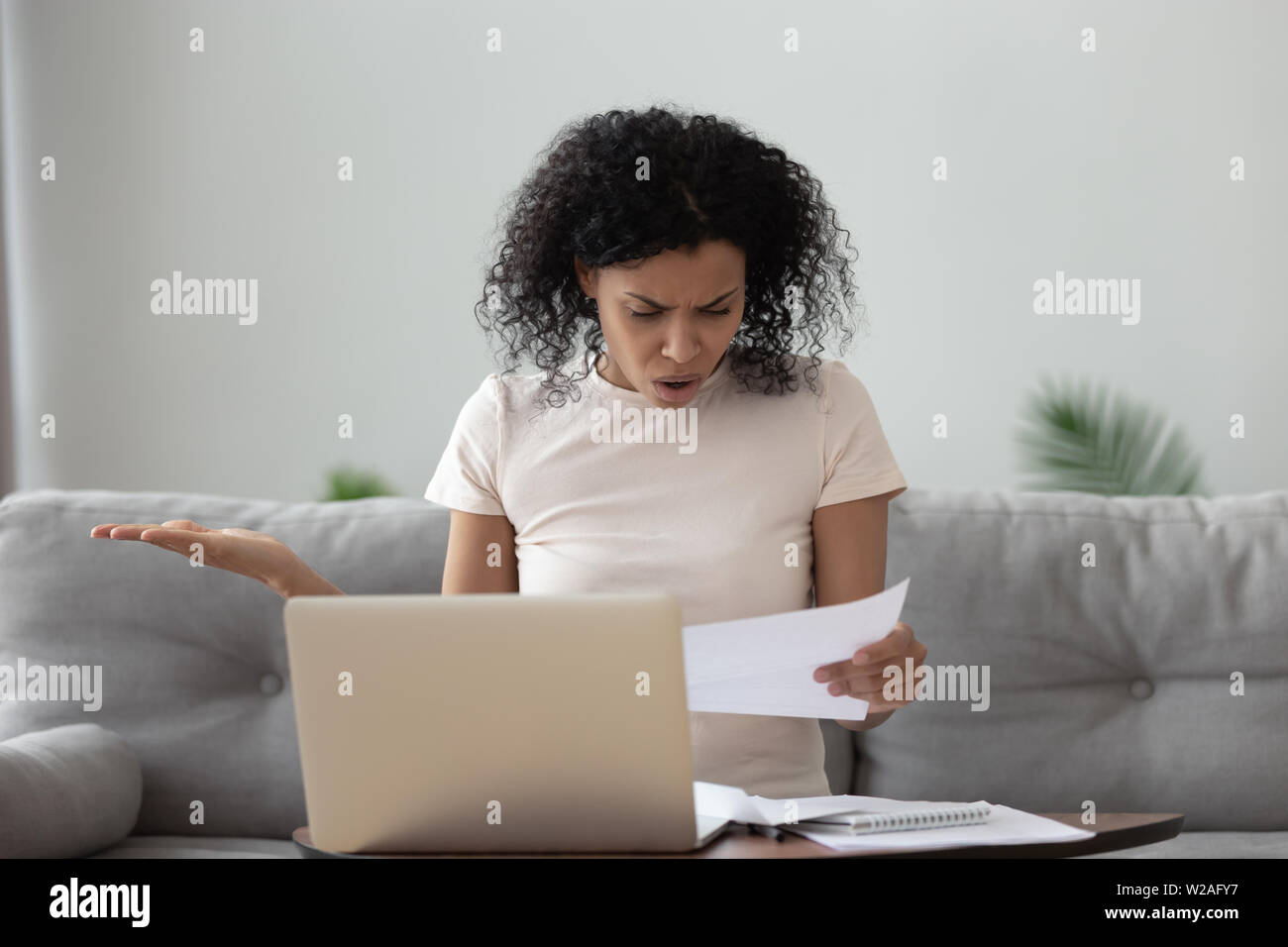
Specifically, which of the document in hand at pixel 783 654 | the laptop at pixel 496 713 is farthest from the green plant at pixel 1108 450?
the laptop at pixel 496 713

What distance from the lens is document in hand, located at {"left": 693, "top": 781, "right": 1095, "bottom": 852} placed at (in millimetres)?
824

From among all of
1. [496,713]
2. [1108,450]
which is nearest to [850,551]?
[496,713]

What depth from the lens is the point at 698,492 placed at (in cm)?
138

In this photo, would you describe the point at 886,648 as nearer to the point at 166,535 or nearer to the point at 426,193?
the point at 166,535

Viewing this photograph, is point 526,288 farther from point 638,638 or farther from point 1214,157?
point 1214,157

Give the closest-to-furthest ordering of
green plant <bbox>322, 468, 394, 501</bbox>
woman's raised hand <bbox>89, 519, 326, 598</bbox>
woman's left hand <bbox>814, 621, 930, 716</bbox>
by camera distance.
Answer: woman's left hand <bbox>814, 621, 930, 716</bbox>
woman's raised hand <bbox>89, 519, 326, 598</bbox>
green plant <bbox>322, 468, 394, 501</bbox>

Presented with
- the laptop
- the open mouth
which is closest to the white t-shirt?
the open mouth

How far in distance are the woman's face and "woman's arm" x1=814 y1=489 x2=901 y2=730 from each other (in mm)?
232

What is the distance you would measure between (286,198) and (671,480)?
5.85 ft

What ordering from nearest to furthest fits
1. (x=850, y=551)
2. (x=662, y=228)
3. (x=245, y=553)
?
(x=245, y=553) → (x=662, y=228) → (x=850, y=551)

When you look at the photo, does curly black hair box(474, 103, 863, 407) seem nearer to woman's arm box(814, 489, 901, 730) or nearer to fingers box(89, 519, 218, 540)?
woman's arm box(814, 489, 901, 730)

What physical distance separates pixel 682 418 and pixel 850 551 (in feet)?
0.83

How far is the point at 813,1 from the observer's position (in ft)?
Result: 8.92

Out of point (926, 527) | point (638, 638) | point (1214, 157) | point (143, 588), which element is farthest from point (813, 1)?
point (638, 638)
